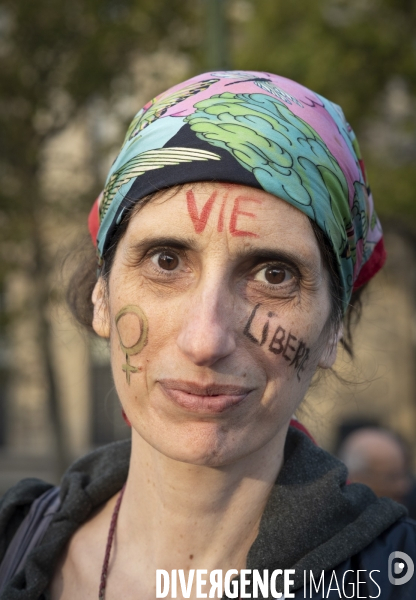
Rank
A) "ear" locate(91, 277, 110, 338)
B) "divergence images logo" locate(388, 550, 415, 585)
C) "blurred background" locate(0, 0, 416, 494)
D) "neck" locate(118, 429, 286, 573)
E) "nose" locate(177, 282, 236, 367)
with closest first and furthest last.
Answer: "nose" locate(177, 282, 236, 367) → "divergence images logo" locate(388, 550, 415, 585) → "neck" locate(118, 429, 286, 573) → "ear" locate(91, 277, 110, 338) → "blurred background" locate(0, 0, 416, 494)

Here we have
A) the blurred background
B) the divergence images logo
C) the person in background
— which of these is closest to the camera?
the divergence images logo

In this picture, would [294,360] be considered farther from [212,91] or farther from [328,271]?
[212,91]

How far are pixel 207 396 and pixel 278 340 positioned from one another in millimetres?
236

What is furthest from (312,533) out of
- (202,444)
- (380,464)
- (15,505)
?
(380,464)

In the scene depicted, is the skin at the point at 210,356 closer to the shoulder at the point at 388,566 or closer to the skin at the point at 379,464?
the shoulder at the point at 388,566

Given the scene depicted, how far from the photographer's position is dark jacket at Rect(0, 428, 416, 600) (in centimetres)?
200

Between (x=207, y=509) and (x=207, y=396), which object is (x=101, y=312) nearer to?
(x=207, y=396)

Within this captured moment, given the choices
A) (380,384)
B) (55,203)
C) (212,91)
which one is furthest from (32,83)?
(380,384)

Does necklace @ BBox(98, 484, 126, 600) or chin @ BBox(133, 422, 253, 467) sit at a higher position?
chin @ BBox(133, 422, 253, 467)

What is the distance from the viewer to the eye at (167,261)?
6.68 ft

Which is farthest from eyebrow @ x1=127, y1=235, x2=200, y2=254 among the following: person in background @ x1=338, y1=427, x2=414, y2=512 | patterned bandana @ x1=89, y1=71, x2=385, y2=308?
person in background @ x1=338, y1=427, x2=414, y2=512

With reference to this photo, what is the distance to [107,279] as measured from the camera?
222 cm

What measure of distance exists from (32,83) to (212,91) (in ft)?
19.2

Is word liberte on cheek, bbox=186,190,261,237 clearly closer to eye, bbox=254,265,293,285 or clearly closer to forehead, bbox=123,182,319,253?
forehead, bbox=123,182,319,253
